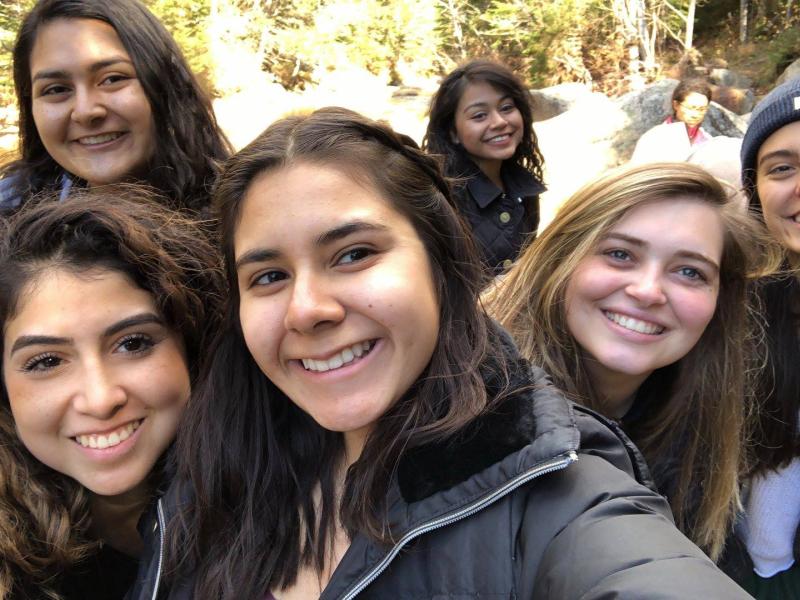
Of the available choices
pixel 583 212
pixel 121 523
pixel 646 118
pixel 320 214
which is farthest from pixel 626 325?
pixel 646 118

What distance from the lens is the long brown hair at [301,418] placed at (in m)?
1.41

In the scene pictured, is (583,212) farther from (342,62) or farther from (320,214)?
(342,62)

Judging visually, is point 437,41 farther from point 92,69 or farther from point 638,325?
point 638,325

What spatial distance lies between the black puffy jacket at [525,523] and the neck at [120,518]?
0.88 m

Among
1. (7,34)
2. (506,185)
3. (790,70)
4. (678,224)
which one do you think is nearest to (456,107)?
(506,185)

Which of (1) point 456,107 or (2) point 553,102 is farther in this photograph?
(2) point 553,102

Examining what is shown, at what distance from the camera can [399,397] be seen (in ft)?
4.73

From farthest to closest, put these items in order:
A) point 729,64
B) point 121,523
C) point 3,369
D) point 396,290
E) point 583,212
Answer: point 729,64 < point 583,212 < point 121,523 < point 3,369 < point 396,290

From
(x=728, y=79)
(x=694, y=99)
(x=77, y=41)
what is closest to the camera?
(x=77, y=41)

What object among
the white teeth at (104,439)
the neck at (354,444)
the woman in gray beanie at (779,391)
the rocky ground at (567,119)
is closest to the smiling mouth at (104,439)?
the white teeth at (104,439)

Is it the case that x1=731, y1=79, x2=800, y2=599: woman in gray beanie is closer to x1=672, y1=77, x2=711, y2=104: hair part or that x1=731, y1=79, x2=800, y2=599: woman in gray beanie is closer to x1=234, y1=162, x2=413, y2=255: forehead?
x1=234, y1=162, x2=413, y2=255: forehead

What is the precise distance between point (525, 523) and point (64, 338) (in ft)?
4.05

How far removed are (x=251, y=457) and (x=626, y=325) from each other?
124 centimetres

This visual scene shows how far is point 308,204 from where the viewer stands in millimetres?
1346
